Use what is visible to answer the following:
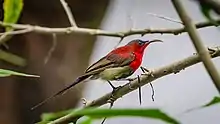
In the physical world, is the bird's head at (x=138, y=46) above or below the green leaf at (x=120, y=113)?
above

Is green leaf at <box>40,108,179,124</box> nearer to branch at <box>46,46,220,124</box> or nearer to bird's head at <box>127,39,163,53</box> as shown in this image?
branch at <box>46,46,220,124</box>

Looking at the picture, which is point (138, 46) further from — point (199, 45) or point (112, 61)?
point (199, 45)

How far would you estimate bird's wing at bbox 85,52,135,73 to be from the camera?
15.0 inches

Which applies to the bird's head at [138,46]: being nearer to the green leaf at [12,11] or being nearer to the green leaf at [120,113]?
the green leaf at [12,11]

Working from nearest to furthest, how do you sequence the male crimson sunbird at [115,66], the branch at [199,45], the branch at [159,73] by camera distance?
1. the branch at [199,45]
2. the branch at [159,73]
3. the male crimson sunbird at [115,66]

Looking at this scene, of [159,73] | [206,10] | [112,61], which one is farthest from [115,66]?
[206,10]

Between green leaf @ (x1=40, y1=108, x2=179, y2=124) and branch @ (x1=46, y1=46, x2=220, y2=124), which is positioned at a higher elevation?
branch @ (x1=46, y1=46, x2=220, y2=124)

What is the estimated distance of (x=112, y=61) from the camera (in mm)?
385

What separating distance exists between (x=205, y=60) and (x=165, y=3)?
0.82 meters

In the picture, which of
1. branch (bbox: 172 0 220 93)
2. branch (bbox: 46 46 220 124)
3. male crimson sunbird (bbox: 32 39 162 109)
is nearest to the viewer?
branch (bbox: 172 0 220 93)

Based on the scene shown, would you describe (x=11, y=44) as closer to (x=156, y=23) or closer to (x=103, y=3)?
(x=103, y=3)

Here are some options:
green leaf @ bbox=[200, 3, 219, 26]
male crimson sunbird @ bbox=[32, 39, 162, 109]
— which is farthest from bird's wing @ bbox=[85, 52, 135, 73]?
green leaf @ bbox=[200, 3, 219, 26]

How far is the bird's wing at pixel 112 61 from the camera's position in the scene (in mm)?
382

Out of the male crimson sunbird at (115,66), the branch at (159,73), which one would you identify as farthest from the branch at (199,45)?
the male crimson sunbird at (115,66)
